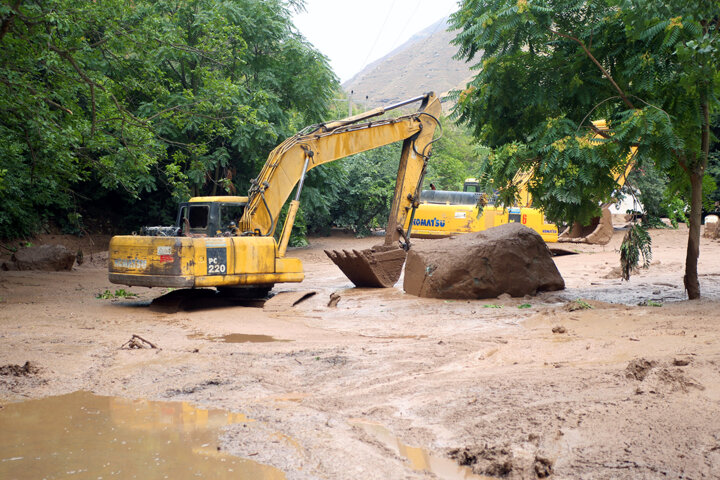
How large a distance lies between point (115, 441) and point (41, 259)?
13853mm

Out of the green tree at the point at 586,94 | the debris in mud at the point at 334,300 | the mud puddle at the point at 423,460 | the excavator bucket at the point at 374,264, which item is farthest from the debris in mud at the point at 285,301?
the mud puddle at the point at 423,460

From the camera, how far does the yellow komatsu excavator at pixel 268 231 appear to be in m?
10.9

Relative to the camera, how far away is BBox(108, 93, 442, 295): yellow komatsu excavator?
35.7 feet

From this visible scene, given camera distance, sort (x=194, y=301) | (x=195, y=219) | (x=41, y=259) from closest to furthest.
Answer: (x=194, y=301) < (x=195, y=219) < (x=41, y=259)

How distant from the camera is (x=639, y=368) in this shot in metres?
4.96

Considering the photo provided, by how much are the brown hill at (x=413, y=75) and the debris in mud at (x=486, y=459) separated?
125 metres

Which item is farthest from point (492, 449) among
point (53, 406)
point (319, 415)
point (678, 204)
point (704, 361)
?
point (678, 204)

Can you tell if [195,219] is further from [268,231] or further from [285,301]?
[285,301]

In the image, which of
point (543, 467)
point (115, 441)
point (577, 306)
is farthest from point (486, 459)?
point (577, 306)

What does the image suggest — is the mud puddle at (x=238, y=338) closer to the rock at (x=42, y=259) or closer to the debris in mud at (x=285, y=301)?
the debris in mud at (x=285, y=301)

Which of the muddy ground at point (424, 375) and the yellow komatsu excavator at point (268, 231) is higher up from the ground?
the yellow komatsu excavator at point (268, 231)

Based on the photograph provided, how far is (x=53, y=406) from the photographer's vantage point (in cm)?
524

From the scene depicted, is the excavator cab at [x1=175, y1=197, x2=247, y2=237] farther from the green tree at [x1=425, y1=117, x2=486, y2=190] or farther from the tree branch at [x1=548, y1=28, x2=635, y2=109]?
the green tree at [x1=425, y1=117, x2=486, y2=190]

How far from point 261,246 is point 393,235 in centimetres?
359
